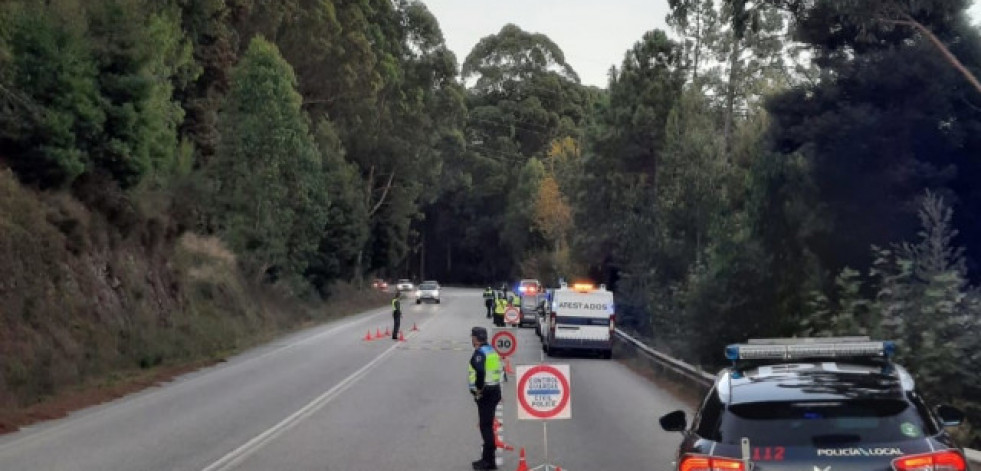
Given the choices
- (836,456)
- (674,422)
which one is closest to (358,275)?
(674,422)

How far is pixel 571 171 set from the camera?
239 feet

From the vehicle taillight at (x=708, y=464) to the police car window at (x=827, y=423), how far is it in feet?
0.52

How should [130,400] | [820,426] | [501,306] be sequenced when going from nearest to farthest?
1. [820,426]
2. [130,400]
3. [501,306]

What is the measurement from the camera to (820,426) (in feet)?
22.4

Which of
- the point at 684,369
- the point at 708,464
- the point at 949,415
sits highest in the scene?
the point at 949,415

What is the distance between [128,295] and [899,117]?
22.1m

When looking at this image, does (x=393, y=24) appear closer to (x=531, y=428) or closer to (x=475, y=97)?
(x=475, y=97)

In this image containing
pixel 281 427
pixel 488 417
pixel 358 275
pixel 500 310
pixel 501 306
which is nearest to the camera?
pixel 488 417

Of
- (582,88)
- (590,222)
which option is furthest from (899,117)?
(582,88)

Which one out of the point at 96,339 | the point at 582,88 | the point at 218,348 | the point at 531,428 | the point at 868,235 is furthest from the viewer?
the point at 582,88

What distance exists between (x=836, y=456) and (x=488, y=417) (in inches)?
299

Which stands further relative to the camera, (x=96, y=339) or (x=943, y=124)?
(x=943, y=124)

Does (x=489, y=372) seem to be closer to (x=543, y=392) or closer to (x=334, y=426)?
(x=543, y=392)

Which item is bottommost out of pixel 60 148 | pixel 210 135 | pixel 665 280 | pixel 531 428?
pixel 531 428
